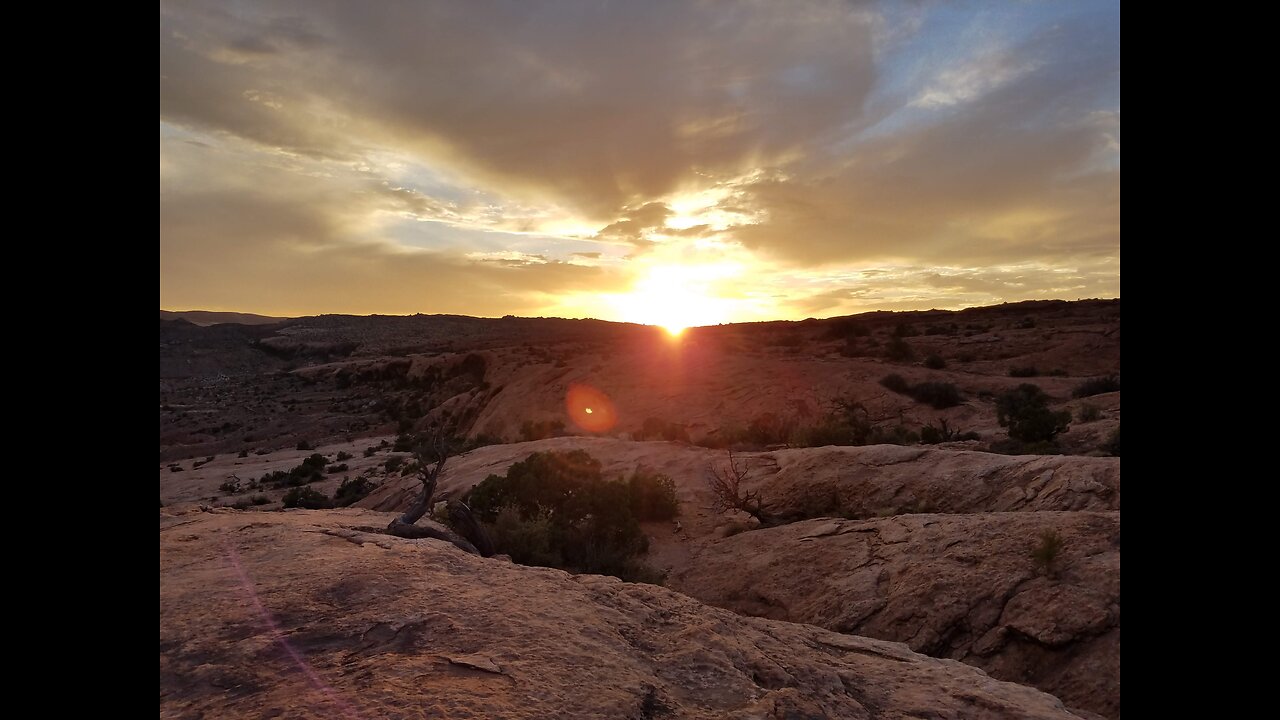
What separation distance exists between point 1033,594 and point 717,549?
512 centimetres

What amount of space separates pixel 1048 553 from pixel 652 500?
7.24 meters

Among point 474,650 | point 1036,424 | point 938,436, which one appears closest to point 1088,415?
point 1036,424

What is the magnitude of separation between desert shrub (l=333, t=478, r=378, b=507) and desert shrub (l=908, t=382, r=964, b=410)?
19.2 metres

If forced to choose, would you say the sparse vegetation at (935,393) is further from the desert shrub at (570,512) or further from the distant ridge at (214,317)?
the distant ridge at (214,317)

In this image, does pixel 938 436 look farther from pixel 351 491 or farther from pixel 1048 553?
pixel 351 491

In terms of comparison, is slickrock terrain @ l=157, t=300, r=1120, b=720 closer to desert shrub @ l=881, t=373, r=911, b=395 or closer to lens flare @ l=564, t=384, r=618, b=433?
desert shrub @ l=881, t=373, r=911, b=395

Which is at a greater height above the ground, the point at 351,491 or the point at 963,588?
the point at 963,588

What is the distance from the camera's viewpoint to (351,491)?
18.0 metres

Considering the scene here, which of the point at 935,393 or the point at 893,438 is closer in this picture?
the point at 893,438

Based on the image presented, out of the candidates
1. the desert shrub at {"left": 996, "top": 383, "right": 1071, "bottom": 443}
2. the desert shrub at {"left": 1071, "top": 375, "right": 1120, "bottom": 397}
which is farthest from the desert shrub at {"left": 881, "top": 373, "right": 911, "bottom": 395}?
the desert shrub at {"left": 996, "top": 383, "right": 1071, "bottom": 443}

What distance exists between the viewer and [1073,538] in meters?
7.39

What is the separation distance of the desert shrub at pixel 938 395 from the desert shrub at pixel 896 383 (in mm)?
734
